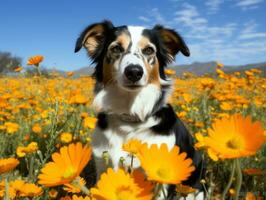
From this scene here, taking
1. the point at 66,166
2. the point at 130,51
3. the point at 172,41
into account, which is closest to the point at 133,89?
the point at 130,51

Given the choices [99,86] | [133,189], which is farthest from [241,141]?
[99,86]

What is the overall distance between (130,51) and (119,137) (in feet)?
2.59

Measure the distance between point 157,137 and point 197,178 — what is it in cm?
52

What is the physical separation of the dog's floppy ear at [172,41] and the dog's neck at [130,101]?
0.49 metres

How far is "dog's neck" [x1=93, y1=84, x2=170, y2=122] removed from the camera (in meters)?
3.58

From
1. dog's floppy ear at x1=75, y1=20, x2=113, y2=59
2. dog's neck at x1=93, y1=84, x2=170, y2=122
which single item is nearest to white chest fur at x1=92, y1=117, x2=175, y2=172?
dog's neck at x1=93, y1=84, x2=170, y2=122

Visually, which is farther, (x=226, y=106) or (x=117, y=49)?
(x=226, y=106)

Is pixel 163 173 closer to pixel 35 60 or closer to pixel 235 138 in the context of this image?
pixel 235 138

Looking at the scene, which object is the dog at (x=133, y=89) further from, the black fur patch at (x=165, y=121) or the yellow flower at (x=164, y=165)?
the yellow flower at (x=164, y=165)

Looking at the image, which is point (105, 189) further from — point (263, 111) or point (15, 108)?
point (263, 111)

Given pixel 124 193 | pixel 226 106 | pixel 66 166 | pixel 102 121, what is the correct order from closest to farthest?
pixel 124 193 < pixel 66 166 < pixel 102 121 < pixel 226 106

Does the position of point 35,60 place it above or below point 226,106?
above

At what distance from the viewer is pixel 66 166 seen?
1027 mm

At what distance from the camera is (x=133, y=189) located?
0.94 metres
